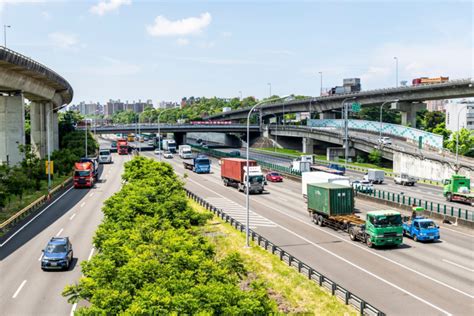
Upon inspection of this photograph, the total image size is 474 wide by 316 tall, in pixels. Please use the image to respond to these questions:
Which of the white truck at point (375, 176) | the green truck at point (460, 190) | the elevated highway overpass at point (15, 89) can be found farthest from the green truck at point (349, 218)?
the elevated highway overpass at point (15, 89)

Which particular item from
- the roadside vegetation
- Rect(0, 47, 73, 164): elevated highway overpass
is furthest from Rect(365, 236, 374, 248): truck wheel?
Rect(0, 47, 73, 164): elevated highway overpass

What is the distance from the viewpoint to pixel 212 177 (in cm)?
8525

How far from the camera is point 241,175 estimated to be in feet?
220

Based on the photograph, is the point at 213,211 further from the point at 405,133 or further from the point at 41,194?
the point at 405,133

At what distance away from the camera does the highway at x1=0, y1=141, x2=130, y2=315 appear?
2612cm

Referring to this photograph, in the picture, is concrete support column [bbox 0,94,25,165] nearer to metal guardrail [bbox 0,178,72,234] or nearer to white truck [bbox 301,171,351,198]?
metal guardrail [bbox 0,178,72,234]

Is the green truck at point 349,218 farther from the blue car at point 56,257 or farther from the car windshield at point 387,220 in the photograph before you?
the blue car at point 56,257

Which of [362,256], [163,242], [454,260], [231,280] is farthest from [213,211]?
[231,280]

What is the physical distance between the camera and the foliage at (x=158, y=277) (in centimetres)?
1641

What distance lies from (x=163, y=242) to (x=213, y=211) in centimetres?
2660

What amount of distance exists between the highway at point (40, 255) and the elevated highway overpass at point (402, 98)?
231ft

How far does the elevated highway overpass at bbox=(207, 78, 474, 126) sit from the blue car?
83.2 m

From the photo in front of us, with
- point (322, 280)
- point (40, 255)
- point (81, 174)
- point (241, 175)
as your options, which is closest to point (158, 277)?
point (322, 280)

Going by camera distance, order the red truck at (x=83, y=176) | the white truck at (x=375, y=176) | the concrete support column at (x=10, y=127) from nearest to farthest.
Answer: the concrete support column at (x=10, y=127) → the red truck at (x=83, y=176) → the white truck at (x=375, y=176)
